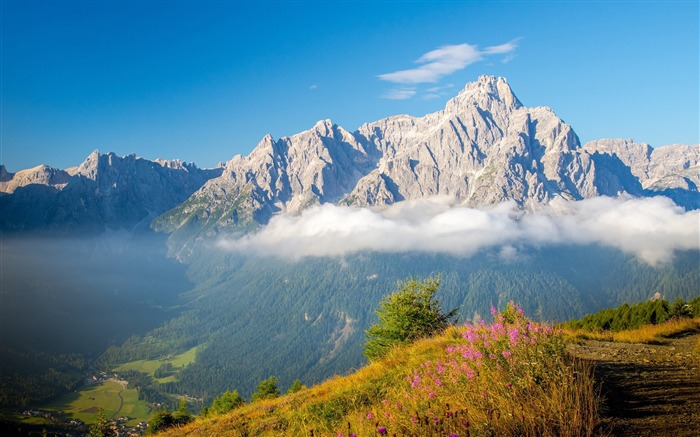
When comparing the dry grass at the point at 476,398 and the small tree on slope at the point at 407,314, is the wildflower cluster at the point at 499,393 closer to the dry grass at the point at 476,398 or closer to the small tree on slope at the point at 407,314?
the dry grass at the point at 476,398

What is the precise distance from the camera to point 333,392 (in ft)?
45.6

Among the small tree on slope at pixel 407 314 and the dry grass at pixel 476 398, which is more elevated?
the dry grass at pixel 476 398

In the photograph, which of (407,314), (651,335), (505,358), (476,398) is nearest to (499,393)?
(476,398)

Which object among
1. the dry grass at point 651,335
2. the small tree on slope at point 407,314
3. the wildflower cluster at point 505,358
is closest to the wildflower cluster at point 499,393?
the wildflower cluster at point 505,358

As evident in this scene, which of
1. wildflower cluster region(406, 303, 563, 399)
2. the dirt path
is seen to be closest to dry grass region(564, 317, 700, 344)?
the dirt path

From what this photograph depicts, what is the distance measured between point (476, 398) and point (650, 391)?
456 cm

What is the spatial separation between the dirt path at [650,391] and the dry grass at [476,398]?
64cm

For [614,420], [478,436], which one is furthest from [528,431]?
[614,420]

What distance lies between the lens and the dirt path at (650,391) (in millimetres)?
6824

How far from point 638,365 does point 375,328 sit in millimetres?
20361

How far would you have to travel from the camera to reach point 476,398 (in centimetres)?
731

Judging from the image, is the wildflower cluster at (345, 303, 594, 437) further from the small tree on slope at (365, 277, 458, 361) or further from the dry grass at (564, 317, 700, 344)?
the small tree on slope at (365, 277, 458, 361)

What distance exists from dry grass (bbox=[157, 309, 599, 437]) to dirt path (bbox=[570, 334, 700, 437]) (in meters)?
0.64

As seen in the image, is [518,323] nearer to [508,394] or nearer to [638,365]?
[508,394]
